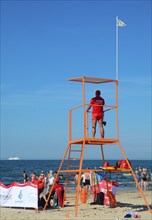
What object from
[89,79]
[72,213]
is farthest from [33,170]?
[89,79]

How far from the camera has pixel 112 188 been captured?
70.0 ft

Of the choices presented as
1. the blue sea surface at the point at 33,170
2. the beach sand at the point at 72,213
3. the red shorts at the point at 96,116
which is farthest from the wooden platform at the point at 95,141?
the blue sea surface at the point at 33,170

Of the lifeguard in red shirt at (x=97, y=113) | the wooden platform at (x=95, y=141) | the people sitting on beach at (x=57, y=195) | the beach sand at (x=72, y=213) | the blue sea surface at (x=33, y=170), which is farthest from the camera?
the blue sea surface at (x=33, y=170)

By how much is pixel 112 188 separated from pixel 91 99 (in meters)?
4.73

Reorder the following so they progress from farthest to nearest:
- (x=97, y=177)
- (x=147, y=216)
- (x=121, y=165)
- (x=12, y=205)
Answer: (x=97, y=177)
(x=12, y=205)
(x=121, y=165)
(x=147, y=216)

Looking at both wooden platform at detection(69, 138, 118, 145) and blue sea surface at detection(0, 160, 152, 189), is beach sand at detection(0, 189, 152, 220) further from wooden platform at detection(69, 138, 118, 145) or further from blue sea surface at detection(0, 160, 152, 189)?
blue sea surface at detection(0, 160, 152, 189)

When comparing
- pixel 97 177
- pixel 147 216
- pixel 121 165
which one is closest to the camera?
pixel 147 216

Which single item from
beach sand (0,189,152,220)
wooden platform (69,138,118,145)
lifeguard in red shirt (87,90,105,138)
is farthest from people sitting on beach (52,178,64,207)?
lifeguard in red shirt (87,90,105,138)

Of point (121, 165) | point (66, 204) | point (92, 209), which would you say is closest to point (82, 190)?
point (66, 204)

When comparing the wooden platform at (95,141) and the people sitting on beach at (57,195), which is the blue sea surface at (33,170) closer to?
the people sitting on beach at (57,195)

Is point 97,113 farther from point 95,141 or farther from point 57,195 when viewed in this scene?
point 57,195

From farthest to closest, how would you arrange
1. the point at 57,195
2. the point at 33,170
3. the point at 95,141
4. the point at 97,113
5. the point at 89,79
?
the point at 33,170 → the point at 57,195 → the point at 97,113 → the point at 89,79 → the point at 95,141

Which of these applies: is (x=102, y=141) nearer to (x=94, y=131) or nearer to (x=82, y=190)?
(x=94, y=131)

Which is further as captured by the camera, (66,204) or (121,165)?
(66,204)
